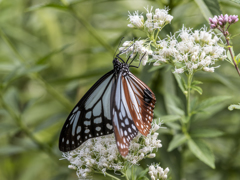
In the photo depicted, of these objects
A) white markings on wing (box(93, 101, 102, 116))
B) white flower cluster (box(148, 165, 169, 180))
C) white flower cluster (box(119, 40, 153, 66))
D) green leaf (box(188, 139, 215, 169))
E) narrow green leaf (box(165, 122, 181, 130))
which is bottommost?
white flower cluster (box(148, 165, 169, 180))

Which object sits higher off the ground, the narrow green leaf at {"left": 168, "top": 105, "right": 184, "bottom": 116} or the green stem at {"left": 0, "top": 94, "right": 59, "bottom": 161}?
the green stem at {"left": 0, "top": 94, "right": 59, "bottom": 161}

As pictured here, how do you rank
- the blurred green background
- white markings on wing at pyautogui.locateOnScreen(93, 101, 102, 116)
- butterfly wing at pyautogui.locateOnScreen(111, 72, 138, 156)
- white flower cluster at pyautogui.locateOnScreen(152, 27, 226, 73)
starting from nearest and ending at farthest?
butterfly wing at pyautogui.locateOnScreen(111, 72, 138, 156) → white flower cluster at pyautogui.locateOnScreen(152, 27, 226, 73) → white markings on wing at pyautogui.locateOnScreen(93, 101, 102, 116) → the blurred green background

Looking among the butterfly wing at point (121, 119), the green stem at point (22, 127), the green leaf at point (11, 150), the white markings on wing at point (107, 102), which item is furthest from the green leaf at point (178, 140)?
the green leaf at point (11, 150)

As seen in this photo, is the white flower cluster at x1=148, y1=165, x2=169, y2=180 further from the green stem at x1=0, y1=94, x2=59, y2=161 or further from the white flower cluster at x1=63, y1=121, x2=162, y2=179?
the green stem at x1=0, y1=94, x2=59, y2=161

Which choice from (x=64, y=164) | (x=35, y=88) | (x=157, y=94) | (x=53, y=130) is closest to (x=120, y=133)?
(x=157, y=94)

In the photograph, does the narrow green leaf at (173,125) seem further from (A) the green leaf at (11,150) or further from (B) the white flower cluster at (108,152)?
(A) the green leaf at (11,150)

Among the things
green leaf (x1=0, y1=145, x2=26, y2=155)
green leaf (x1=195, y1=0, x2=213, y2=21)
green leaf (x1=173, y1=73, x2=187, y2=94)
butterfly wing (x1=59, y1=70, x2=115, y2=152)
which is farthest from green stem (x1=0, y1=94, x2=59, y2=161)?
green leaf (x1=195, y1=0, x2=213, y2=21)

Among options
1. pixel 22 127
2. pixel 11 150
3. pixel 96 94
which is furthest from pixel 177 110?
pixel 11 150
